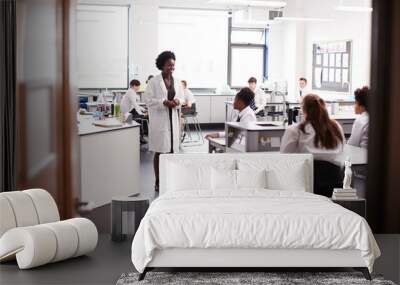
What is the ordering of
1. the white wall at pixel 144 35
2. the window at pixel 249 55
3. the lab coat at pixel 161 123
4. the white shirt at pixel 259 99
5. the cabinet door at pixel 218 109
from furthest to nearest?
the lab coat at pixel 161 123
the window at pixel 249 55
the white shirt at pixel 259 99
the white wall at pixel 144 35
the cabinet door at pixel 218 109

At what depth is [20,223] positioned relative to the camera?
17.4ft

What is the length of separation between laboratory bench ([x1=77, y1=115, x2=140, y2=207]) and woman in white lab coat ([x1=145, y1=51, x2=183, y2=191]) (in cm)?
17

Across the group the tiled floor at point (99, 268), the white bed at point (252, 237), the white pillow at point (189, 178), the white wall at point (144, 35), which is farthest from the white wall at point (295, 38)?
the white bed at point (252, 237)

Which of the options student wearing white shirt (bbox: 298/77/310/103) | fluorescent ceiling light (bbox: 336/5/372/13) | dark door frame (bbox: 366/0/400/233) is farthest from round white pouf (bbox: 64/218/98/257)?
fluorescent ceiling light (bbox: 336/5/372/13)

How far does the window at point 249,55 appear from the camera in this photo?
690cm

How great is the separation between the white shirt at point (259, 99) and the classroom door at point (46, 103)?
170 centimetres

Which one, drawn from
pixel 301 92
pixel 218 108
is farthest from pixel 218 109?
pixel 301 92

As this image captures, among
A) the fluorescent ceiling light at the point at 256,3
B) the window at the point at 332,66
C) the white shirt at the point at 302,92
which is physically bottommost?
the white shirt at the point at 302,92

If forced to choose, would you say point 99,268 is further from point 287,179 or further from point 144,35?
point 144,35

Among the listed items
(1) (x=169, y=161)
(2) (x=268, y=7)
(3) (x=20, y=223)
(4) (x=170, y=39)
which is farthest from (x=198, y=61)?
(3) (x=20, y=223)

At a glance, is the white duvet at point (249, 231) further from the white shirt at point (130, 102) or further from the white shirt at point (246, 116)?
the white shirt at point (130, 102)

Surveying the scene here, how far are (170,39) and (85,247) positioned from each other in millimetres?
2302

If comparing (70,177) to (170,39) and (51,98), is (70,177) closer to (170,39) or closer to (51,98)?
(51,98)

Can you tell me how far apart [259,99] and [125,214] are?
5.58 ft
